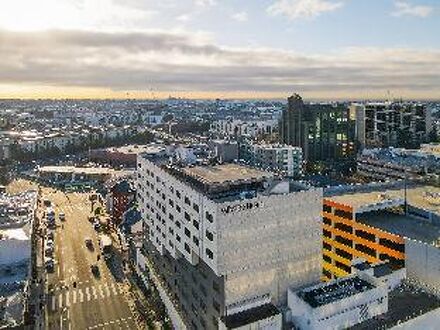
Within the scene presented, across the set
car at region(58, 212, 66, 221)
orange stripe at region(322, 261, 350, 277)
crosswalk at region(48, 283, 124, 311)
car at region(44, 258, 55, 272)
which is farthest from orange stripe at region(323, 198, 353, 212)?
car at region(58, 212, 66, 221)

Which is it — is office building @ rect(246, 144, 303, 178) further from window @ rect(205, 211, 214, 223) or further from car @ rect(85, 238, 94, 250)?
window @ rect(205, 211, 214, 223)

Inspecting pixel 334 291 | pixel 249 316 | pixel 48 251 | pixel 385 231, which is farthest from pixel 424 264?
pixel 48 251

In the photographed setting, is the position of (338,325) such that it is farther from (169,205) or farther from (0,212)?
(0,212)

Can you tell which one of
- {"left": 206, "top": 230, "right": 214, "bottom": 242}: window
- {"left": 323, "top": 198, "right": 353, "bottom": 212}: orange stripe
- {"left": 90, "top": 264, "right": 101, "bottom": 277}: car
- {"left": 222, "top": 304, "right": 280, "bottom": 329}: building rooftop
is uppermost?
{"left": 206, "top": 230, "right": 214, "bottom": 242}: window

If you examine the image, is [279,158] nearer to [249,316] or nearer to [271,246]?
[271,246]

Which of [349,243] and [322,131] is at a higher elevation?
[322,131]
